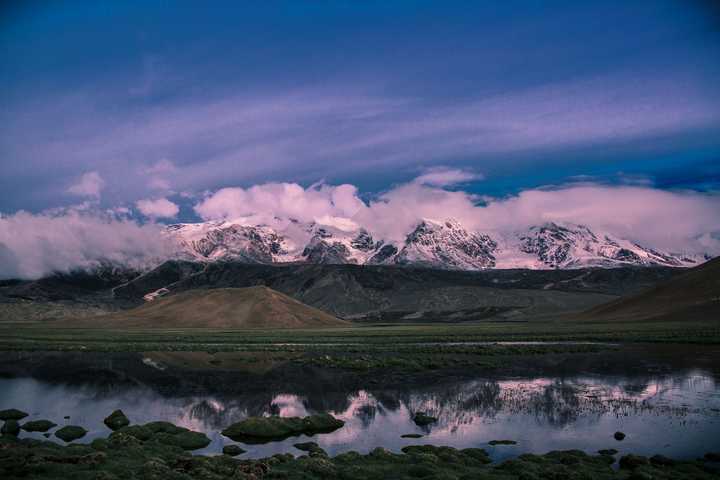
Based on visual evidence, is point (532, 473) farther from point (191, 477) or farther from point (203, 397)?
point (203, 397)

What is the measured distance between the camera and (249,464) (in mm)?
29469

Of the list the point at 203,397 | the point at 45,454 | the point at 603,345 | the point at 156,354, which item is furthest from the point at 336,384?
the point at 603,345

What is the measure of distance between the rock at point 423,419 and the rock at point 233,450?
13405mm

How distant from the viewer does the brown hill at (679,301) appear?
153m

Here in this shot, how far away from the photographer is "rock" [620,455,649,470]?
30078 mm

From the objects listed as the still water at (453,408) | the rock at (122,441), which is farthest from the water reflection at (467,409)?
the rock at (122,441)

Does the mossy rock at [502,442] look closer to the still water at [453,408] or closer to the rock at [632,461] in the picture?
the still water at [453,408]

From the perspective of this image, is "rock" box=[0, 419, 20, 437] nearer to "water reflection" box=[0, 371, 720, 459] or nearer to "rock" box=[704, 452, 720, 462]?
"water reflection" box=[0, 371, 720, 459]

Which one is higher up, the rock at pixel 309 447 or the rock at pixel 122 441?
the rock at pixel 122 441

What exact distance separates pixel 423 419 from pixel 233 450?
14.7 m

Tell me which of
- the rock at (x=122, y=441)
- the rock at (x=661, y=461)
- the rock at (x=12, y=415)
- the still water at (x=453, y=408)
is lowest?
the still water at (x=453, y=408)

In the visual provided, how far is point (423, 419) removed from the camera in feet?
142

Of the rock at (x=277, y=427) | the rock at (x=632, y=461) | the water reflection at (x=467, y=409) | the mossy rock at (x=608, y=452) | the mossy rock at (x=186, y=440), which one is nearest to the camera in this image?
the rock at (x=632, y=461)

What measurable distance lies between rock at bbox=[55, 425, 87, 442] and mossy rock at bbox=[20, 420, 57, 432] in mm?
2576
